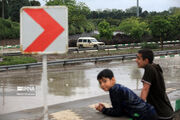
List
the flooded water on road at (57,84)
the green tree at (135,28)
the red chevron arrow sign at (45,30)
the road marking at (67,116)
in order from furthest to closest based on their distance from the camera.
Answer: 1. the green tree at (135,28)
2. the flooded water on road at (57,84)
3. the road marking at (67,116)
4. the red chevron arrow sign at (45,30)

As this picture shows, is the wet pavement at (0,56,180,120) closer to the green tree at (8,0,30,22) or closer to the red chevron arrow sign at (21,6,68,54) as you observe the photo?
the red chevron arrow sign at (21,6,68,54)

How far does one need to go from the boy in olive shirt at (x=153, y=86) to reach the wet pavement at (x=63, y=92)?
3.50 ft

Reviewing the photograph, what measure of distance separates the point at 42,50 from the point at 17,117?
4.51 meters

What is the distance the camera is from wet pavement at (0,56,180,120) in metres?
8.43

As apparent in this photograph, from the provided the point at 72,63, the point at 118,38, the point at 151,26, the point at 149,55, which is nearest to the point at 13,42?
the point at 118,38

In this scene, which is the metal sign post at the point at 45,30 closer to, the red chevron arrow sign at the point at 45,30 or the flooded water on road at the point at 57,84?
the red chevron arrow sign at the point at 45,30

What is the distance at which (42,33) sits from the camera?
4.18m

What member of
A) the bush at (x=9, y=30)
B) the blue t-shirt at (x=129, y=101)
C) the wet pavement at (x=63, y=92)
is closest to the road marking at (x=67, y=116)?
the wet pavement at (x=63, y=92)

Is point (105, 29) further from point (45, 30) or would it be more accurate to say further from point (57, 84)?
point (45, 30)

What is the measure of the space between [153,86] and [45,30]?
174 centimetres

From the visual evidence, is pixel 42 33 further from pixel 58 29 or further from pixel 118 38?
pixel 118 38

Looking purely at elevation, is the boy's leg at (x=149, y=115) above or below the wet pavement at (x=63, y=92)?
above

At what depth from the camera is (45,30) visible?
4184mm

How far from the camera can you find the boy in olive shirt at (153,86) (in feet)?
15.6
